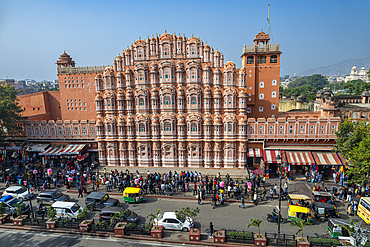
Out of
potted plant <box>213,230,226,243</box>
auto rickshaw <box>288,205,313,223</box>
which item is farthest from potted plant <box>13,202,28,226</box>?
auto rickshaw <box>288,205,313,223</box>

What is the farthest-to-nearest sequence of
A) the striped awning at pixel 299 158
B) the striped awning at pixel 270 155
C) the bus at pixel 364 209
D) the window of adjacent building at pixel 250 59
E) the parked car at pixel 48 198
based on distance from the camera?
1. the window of adjacent building at pixel 250 59
2. the striped awning at pixel 270 155
3. the striped awning at pixel 299 158
4. the parked car at pixel 48 198
5. the bus at pixel 364 209

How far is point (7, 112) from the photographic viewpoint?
37.0 metres

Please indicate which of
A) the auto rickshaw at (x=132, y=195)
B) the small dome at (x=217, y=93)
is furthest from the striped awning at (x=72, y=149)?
the small dome at (x=217, y=93)

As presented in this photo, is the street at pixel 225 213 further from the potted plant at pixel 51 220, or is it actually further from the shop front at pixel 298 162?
the shop front at pixel 298 162

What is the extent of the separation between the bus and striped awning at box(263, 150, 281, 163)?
10.8m

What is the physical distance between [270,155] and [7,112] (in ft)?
134

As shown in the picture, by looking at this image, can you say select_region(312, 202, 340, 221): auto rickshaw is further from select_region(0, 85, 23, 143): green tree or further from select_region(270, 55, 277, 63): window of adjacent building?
select_region(0, 85, 23, 143): green tree

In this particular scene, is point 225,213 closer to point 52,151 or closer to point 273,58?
point 273,58

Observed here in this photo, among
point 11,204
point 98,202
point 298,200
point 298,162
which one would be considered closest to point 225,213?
point 298,200

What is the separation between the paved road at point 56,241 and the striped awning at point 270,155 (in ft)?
61.7

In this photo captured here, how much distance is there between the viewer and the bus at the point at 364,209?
20.4 meters

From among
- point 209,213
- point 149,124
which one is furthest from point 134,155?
point 209,213

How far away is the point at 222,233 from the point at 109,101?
2561 cm

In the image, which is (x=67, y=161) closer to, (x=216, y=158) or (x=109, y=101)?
(x=109, y=101)
